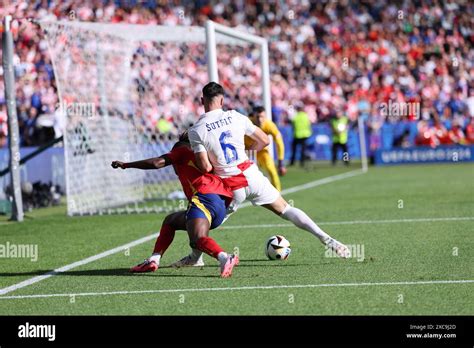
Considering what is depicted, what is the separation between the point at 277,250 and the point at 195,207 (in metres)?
1.49

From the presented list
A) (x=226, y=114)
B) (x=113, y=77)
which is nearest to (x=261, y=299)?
(x=226, y=114)

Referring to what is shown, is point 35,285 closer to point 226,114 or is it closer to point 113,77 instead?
point 226,114

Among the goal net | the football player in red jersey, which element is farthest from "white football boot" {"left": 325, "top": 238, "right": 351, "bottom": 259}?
the goal net

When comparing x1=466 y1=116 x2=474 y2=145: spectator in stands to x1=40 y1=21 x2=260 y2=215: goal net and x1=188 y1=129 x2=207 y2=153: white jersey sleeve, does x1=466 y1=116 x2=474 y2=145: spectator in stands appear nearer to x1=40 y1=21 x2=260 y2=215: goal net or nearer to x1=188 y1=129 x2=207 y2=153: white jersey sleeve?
x1=40 y1=21 x2=260 y2=215: goal net

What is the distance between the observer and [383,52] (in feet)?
133

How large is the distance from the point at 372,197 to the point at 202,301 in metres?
12.1

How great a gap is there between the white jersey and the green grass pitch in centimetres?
116

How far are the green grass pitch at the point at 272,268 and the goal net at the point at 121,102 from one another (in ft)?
4.42

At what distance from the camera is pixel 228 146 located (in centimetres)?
1017

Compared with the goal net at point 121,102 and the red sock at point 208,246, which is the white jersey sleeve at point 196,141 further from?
the goal net at point 121,102

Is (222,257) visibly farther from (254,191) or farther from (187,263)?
(187,263)

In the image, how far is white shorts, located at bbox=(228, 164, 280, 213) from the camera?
1034 centimetres
